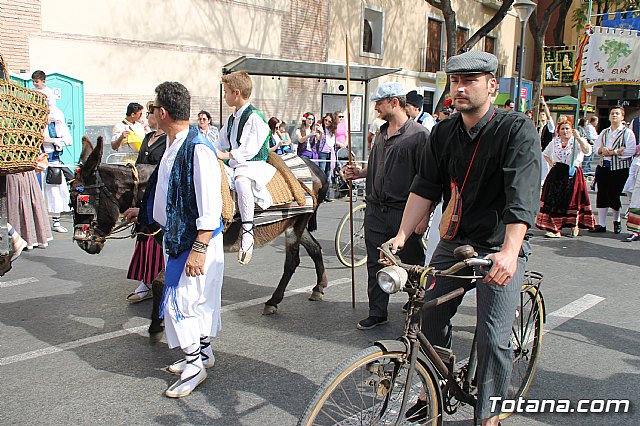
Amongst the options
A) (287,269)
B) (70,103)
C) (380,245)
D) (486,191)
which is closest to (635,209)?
(380,245)

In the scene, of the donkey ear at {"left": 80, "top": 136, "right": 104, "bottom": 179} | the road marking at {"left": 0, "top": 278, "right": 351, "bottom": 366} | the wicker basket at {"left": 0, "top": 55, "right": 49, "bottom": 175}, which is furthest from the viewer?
the donkey ear at {"left": 80, "top": 136, "right": 104, "bottom": 179}

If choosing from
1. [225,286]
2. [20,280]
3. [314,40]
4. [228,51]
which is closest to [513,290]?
[225,286]

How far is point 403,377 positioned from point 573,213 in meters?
8.30

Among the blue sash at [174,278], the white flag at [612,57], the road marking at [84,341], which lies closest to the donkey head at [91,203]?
the road marking at [84,341]

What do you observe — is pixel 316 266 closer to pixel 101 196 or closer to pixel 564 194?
pixel 101 196

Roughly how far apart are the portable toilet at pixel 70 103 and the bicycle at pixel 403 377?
36.2 feet

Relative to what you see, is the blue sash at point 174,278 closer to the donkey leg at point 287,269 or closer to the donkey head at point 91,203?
the donkey head at point 91,203

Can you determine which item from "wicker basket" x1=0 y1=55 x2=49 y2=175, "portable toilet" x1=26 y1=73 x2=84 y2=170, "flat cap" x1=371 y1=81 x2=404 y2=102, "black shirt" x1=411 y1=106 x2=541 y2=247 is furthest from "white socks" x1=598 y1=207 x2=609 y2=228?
"portable toilet" x1=26 y1=73 x2=84 y2=170

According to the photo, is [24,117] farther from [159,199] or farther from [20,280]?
[20,280]

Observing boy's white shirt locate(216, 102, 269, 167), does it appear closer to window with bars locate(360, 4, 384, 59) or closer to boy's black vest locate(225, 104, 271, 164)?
boy's black vest locate(225, 104, 271, 164)

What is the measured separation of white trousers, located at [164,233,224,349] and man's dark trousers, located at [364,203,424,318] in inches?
65.1

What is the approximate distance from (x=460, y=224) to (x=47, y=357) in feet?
10.7

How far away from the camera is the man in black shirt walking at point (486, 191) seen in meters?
2.99

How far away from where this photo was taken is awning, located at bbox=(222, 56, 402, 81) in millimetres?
12577
